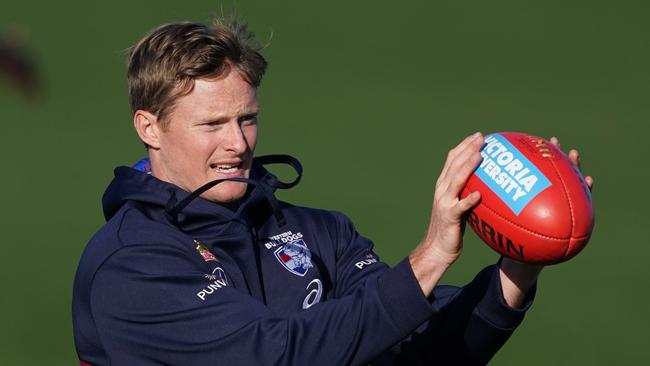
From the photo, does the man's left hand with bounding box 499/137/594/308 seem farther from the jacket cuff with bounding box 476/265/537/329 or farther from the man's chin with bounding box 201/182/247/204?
the man's chin with bounding box 201/182/247/204

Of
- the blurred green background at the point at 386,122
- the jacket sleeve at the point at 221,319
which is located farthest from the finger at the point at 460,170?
the blurred green background at the point at 386,122

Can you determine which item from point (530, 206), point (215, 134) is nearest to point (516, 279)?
point (530, 206)

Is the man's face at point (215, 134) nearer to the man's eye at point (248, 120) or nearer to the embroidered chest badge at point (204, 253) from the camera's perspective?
the man's eye at point (248, 120)

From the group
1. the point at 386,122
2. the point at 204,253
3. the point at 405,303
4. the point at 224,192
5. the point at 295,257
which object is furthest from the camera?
the point at 386,122

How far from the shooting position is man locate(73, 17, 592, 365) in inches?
142

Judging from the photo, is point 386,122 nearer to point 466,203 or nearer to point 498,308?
point 498,308

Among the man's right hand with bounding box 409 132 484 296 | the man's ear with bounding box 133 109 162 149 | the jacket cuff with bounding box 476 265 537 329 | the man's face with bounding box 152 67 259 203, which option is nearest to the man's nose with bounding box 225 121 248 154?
the man's face with bounding box 152 67 259 203

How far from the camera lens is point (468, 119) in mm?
11477

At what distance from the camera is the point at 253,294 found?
4031 millimetres

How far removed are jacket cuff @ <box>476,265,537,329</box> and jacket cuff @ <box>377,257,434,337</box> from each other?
48 centimetres

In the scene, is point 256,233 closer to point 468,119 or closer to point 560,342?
point 560,342

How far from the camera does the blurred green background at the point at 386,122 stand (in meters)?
8.23

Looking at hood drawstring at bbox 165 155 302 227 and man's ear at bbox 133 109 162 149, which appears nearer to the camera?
hood drawstring at bbox 165 155 302 227

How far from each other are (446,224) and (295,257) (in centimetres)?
76
